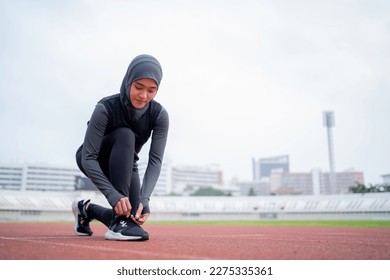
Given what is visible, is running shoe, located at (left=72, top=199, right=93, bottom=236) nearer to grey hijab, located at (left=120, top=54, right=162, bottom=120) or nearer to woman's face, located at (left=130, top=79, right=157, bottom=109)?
grey hijab, located at (left=120, top=54, right=162, bottom=120)

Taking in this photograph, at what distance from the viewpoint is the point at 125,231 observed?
10.7 feet

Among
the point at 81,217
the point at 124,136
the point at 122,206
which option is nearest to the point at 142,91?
the point at 124,136

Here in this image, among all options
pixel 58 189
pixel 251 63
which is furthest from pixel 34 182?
pixel 251 63

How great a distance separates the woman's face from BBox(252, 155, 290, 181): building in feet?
545

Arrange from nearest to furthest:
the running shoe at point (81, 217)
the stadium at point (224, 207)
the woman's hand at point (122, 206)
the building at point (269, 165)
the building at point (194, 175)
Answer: the woman's hand at point (122, 206) → the running shoe at point (81, 217) → the stadium at point (224, 207) → the building at point (194, 175) → the building at point (269, 165)

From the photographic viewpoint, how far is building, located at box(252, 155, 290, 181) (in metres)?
166

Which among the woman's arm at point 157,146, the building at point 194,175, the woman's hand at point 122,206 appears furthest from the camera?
the building at point 194,175

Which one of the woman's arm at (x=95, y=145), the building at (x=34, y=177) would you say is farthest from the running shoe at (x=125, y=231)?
the building at (x=34, y=177)

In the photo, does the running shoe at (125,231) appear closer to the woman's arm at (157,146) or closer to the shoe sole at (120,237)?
the shoe sole at (120,237)

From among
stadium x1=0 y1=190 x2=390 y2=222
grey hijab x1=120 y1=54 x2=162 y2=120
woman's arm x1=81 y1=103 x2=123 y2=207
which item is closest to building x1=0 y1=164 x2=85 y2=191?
stadium x1=0 y1=190 x2=390 y2=222

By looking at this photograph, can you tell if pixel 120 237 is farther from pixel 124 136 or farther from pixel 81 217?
pixel 81 217

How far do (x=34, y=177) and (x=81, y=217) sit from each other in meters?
114

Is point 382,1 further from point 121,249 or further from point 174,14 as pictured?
point 121,249

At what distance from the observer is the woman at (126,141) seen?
327 centimetres
